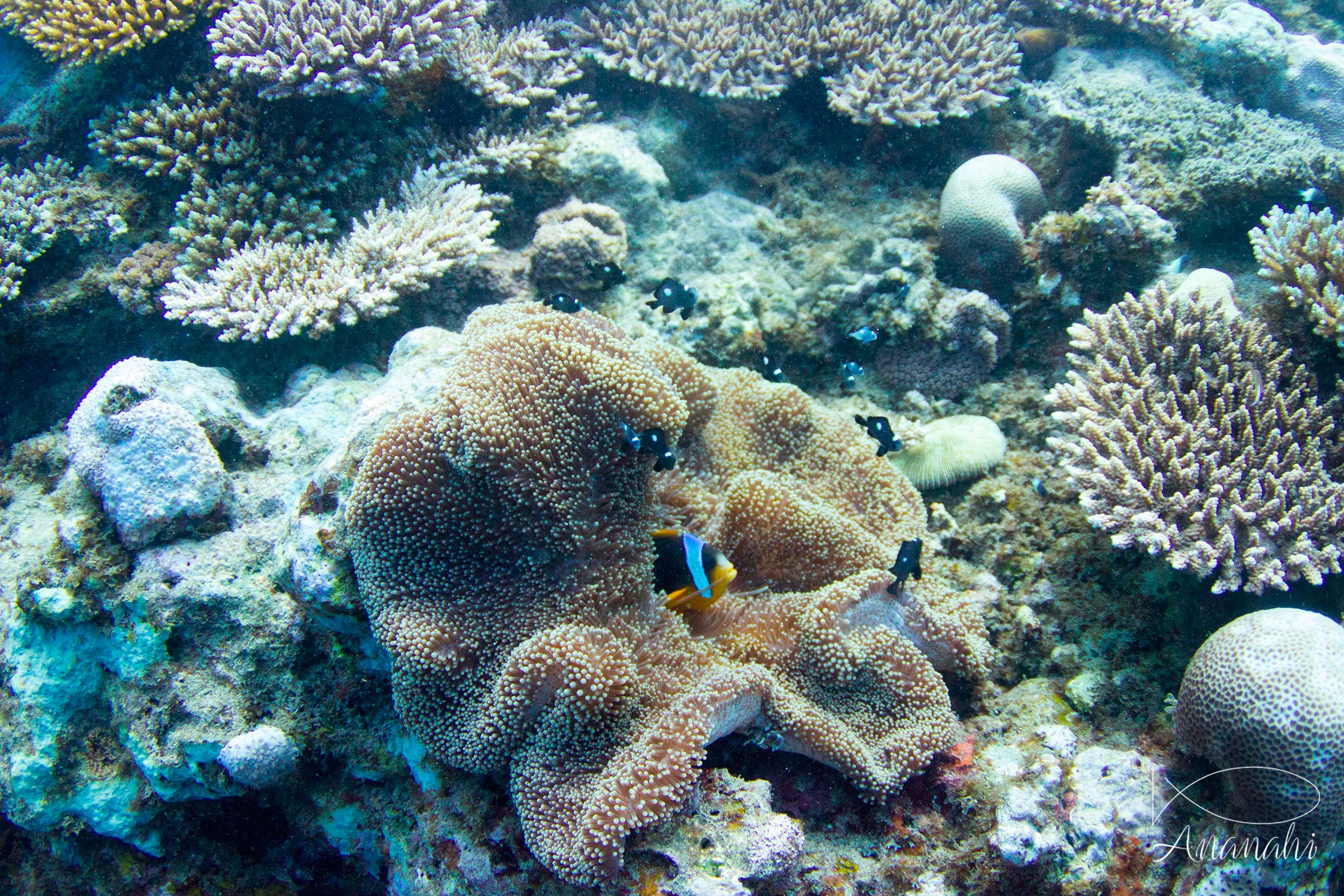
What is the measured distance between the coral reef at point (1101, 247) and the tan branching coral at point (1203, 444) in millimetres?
545

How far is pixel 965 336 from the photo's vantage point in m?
4.16

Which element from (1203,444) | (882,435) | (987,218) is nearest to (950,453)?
(882,435)

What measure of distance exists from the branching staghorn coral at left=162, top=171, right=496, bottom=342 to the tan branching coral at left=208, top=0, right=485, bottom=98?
86 centimetres

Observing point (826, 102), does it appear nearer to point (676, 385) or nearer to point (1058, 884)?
point (676, 385)

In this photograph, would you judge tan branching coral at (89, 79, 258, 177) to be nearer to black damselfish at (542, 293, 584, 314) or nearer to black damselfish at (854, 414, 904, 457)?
black damselfish at (542, 293, 584, 314)

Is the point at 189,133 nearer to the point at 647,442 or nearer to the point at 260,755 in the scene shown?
the point at 260,755

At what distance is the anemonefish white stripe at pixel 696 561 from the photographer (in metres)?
2.44

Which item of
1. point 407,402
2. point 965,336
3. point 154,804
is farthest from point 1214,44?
point 154,804

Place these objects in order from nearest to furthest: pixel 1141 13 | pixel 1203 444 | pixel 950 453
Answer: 1. pixel 1203 444
2. pixel 950 453
3. pixel 1141 13

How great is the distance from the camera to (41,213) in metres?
4.43

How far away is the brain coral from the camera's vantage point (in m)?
2.26

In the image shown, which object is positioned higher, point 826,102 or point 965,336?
point 826,102

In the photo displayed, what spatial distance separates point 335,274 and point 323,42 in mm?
1489

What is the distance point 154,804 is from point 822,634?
342cm
